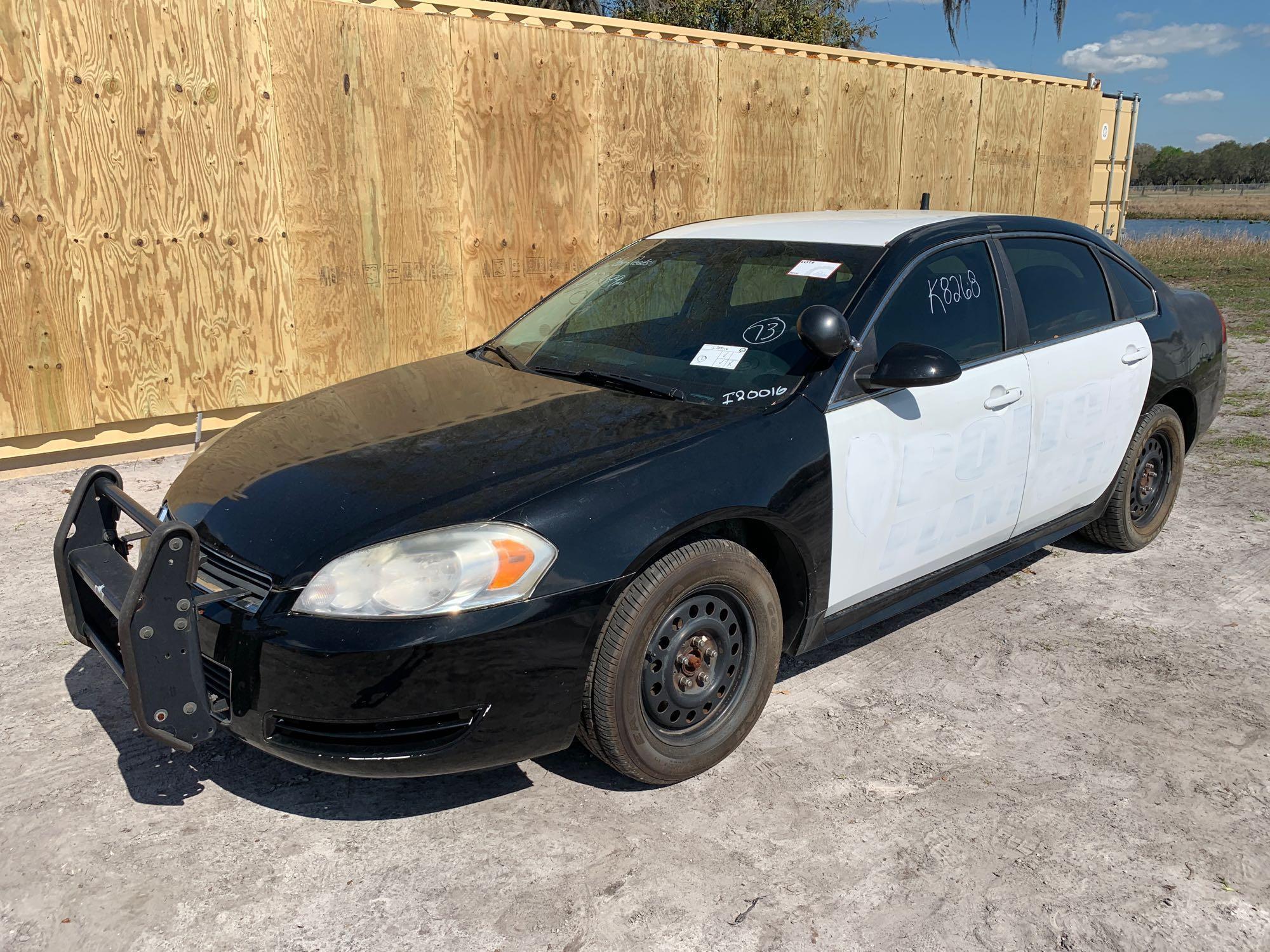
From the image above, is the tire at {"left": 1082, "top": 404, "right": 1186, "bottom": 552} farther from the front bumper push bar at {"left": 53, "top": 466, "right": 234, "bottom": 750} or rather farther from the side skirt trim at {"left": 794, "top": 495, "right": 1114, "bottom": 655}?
the front bumper push bar at {"left": 53, "top": 466, "right": 234, "bottom": 750}

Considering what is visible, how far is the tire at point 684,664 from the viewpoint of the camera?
279 cm

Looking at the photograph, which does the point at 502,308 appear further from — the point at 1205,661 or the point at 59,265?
the point at 1205,661

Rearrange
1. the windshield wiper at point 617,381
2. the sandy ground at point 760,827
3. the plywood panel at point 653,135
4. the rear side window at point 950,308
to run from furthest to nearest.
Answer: the plywood panel at point 653,135 < the rear side window at point 950,308 < the windshield wiper at point 617,381 < the sandy ground at point 760,827

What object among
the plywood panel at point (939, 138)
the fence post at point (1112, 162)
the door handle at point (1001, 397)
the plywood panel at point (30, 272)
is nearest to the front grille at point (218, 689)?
the door handle at point (1001, 397)

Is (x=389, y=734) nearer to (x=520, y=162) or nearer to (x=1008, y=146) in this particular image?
(x=520, y=162)

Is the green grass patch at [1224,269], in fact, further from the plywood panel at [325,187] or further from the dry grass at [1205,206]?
the dry grass at [1205,206]

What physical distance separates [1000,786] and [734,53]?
697cm

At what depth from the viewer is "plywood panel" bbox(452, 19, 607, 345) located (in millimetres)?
7211

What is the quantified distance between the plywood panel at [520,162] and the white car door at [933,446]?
4316 millimetres

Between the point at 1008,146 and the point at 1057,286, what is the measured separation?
7.89m

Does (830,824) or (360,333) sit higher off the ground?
(360,333)

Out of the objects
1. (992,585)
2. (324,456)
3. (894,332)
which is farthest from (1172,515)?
(324,456)

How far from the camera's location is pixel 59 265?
19.3 ft

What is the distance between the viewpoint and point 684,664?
3.01 m
